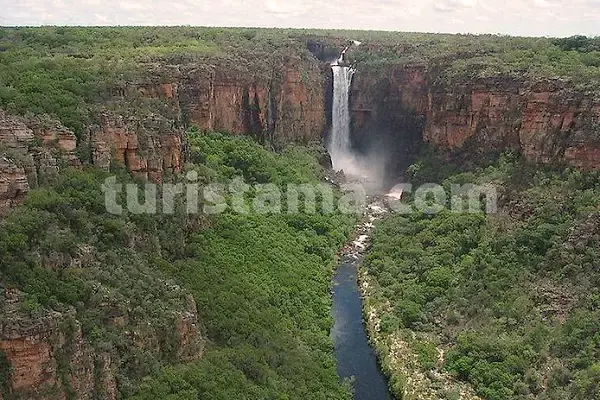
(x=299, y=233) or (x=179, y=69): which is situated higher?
(x=179, y=69)

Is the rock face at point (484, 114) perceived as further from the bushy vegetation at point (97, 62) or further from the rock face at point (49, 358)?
the rock face at point (49, 358)

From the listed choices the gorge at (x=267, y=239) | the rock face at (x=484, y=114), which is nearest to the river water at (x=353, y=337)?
→ the gorge at (x=267, y=239)

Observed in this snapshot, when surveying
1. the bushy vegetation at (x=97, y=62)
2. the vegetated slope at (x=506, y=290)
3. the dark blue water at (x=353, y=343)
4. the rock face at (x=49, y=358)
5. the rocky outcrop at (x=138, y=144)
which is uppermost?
the bushy vegetation at (x=97, y=62)

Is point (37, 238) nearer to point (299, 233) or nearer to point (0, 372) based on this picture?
point (0, 372)

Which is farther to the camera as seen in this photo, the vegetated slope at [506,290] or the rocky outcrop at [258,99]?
the rocky outcrop at [258,99]

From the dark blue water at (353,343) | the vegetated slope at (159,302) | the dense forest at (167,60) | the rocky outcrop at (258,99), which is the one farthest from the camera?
the rocky outcrop at (258,99)

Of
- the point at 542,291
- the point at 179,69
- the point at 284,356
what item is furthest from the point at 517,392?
the point at 179,69
